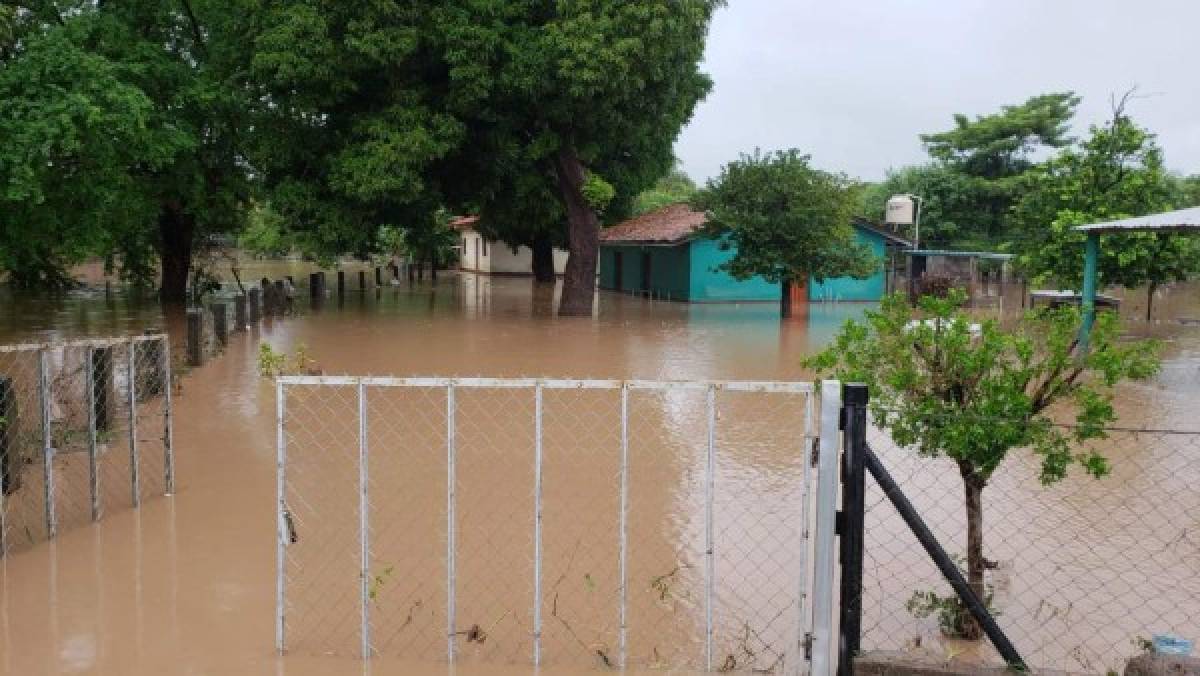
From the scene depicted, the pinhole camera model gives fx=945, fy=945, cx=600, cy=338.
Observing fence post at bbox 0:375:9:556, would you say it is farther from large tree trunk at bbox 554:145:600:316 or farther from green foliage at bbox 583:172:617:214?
large tree trunk at bbox 554:145:600:316

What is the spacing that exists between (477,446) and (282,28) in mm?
13190

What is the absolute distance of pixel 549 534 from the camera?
7250 millimetres

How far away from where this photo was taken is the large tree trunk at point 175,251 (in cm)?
2577

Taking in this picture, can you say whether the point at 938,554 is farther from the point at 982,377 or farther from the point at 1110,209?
the point at 1110,209

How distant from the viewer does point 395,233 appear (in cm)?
5262

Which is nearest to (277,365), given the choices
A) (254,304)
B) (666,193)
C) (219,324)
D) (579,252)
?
(219,324)

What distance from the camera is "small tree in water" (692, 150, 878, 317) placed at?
77.6ft

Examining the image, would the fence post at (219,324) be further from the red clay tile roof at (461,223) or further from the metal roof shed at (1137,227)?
the red clay tile roof at (461,223)

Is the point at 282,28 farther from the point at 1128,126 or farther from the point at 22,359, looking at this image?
the point at 1128,126

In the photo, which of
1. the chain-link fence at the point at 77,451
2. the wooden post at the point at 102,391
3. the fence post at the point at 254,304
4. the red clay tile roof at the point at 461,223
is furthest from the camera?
the red clay tile roof at the point at 461,223

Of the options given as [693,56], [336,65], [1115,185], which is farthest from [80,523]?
[1115,185]

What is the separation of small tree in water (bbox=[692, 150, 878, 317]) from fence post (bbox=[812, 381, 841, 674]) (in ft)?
65.2

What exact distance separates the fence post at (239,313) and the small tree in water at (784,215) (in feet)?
37.5

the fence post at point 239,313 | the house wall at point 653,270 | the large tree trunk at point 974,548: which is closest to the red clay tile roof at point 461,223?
the house wall at point 653,270
